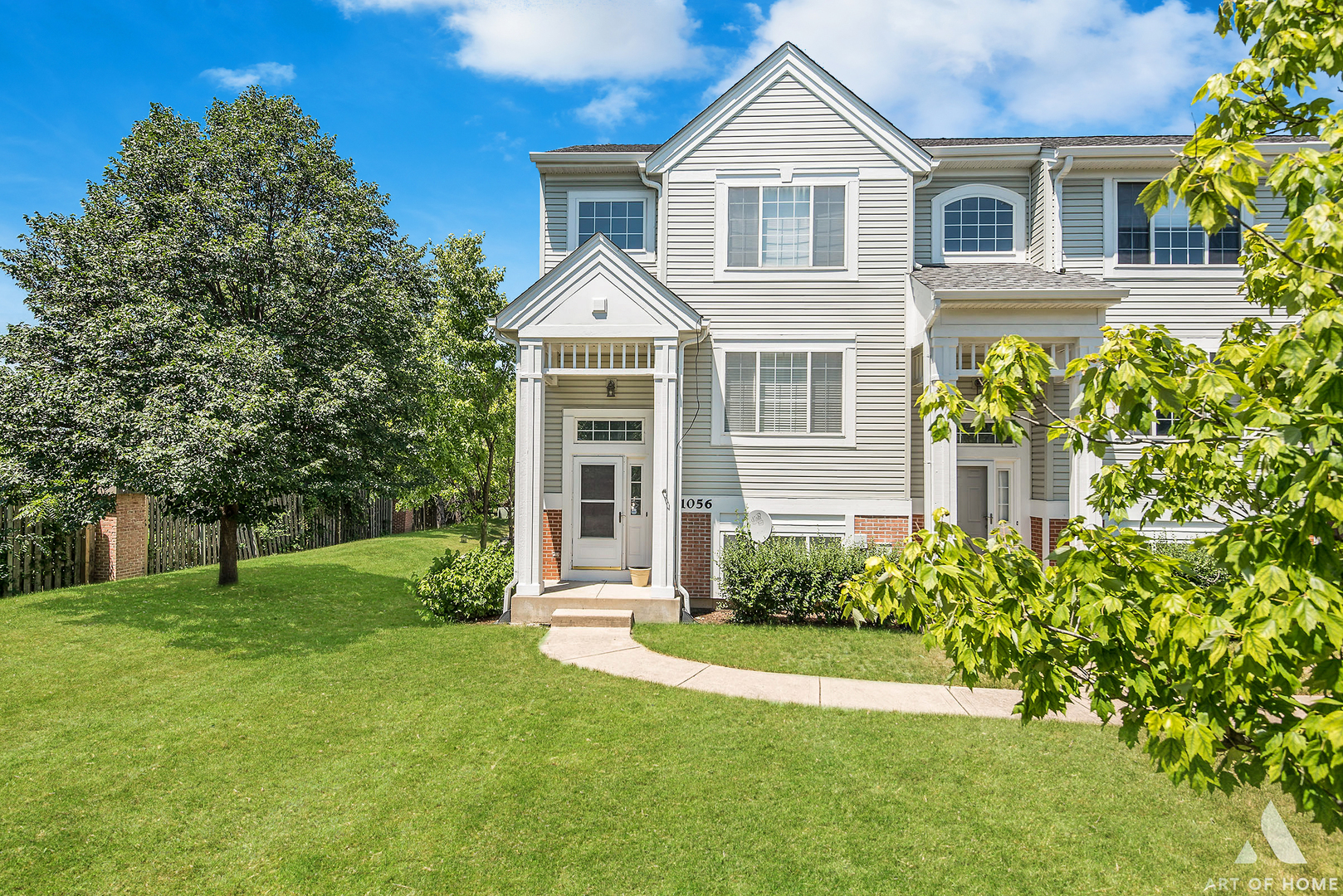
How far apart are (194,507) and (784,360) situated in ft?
35.4

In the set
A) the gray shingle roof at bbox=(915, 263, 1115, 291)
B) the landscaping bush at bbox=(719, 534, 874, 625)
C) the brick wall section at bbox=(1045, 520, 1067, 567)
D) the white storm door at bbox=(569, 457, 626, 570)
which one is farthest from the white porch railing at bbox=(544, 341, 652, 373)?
the brick wall section at bbox=(1045, 520, 1067, 567)

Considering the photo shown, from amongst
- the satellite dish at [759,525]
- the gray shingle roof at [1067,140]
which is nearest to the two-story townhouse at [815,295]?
the satellite dish at [759,525]

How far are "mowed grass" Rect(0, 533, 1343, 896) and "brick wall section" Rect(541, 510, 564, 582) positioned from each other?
3.85m

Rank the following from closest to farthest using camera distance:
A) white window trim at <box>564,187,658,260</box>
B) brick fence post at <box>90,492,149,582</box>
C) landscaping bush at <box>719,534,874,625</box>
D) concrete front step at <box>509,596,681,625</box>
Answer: landscaping bush at <box>719,534,874,625</box>, concrete front step at <box>509,596,681,625</box>, white window trim at <box>564,187,658,260</box>, brick fence post at <box>90,492,149,582</box>

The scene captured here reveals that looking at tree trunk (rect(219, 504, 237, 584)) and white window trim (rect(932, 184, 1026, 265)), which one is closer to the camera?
white window trim (rect(932, 184, 1026, 265))

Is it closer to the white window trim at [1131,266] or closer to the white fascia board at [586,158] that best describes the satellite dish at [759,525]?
the white fascia board at [586,158]

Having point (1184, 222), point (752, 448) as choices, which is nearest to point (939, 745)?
point (752, 448)

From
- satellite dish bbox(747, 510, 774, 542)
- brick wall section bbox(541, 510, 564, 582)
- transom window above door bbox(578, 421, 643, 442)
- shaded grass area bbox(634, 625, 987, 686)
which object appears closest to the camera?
shaded grass area bbox(634, 625, 987, 686)

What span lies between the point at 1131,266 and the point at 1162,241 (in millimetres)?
732

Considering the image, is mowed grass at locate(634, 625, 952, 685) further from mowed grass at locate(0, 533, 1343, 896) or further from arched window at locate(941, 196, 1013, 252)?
arched window at locate(941, 196, 1013, 252)

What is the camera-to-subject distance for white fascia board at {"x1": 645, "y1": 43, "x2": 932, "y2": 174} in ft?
37.3

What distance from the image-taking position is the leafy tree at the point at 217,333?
31.4 ft

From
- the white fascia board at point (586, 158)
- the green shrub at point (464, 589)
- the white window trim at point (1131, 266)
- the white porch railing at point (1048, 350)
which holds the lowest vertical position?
the green shrub at point (464, 589)

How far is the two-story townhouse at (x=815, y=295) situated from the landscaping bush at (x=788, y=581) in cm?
124
